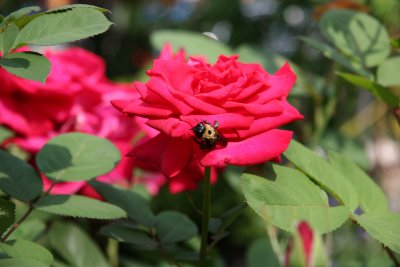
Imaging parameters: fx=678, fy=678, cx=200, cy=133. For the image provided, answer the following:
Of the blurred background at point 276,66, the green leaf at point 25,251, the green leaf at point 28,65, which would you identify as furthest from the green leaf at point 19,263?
the blurred background at point 276,66

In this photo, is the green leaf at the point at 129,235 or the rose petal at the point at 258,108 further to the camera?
the green leaf at the point at 129,235

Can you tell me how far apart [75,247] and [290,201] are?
58 centimetres

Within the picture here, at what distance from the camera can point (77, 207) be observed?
0.72m

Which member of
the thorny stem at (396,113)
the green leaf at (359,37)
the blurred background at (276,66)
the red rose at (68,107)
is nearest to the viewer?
the thorny stem at (396,113)

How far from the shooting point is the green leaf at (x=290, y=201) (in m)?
0.63

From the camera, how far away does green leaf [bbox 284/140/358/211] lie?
71 cm

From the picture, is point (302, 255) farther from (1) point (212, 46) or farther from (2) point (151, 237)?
(1) point (212, 46)

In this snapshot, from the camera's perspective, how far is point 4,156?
2.52 ft

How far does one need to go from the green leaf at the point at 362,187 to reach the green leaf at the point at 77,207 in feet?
0.88

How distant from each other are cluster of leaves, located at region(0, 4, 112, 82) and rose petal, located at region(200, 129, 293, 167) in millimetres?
161

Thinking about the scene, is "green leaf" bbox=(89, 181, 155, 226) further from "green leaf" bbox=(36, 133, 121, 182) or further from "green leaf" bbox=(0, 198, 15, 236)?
"green leaf" bbox=(0, 198, 15, 236)

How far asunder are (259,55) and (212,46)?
9cm

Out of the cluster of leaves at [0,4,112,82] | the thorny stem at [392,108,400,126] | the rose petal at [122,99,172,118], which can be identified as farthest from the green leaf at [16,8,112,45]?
the thorny stem at [392,108,400,126]

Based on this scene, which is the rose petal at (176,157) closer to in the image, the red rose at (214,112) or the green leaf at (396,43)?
the red rose at (214,112)
